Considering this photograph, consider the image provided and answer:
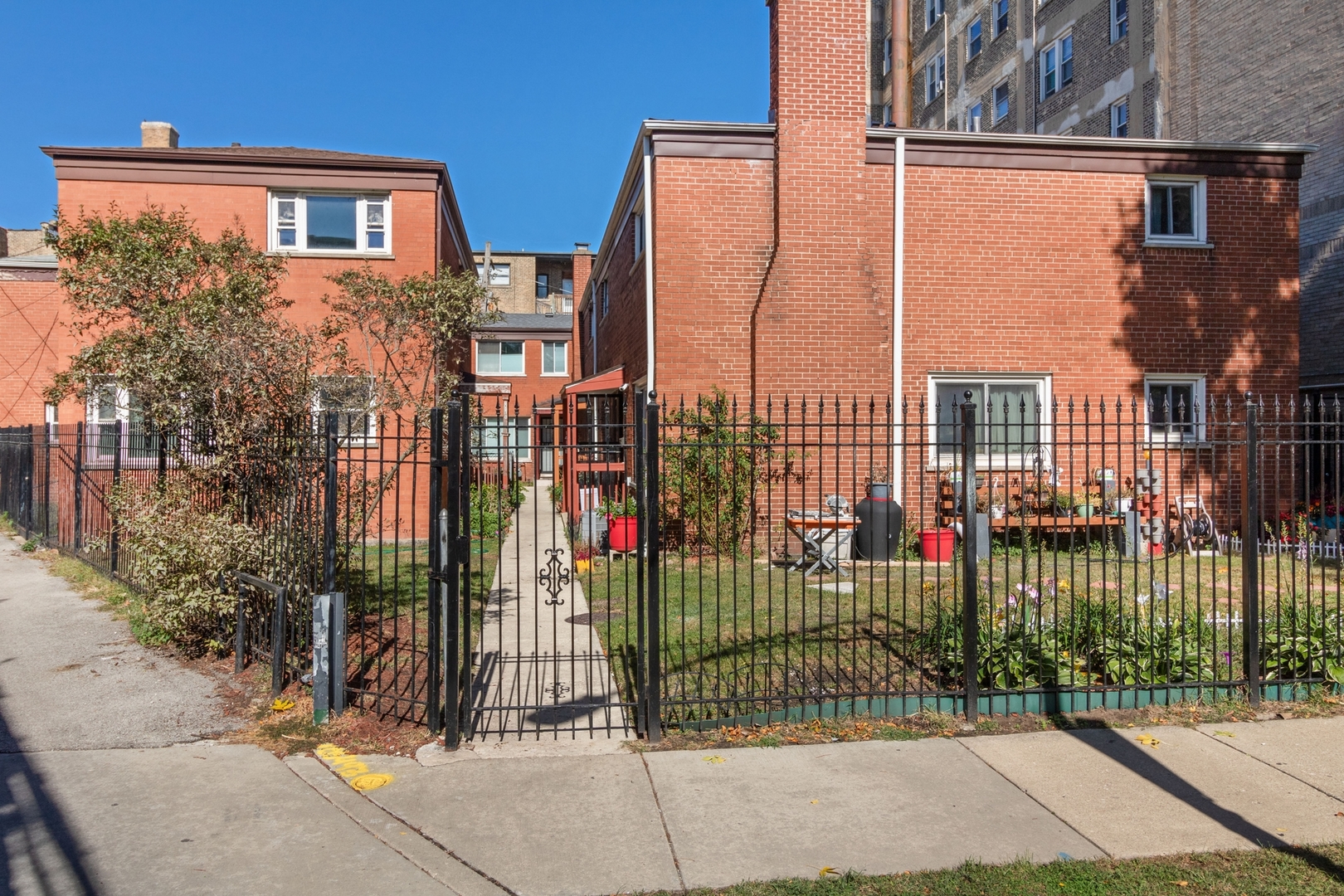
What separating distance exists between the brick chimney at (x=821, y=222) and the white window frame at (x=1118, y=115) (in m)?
16.3

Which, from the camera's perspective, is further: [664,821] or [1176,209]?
[1176,209]

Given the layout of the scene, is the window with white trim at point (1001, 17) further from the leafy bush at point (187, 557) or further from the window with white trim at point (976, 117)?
the leafy bush at point (187, 557)

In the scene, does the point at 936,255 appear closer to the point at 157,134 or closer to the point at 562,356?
the point at 157,134

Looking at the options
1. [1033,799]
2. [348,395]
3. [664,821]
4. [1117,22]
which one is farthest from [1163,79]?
[664,821]

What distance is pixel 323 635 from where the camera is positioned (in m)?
6.11

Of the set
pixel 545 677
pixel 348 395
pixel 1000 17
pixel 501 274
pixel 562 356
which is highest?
pixel 1000 17

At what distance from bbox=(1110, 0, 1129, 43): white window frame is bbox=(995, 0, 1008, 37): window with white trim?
602 cm

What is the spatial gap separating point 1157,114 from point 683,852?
1009 inches

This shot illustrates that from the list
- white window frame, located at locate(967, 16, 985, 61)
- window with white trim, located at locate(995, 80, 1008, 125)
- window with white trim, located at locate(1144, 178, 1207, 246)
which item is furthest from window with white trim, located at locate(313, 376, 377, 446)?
white window frame, located at locate(967, 16, 985, 61)

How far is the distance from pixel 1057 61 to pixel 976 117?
4.94 m

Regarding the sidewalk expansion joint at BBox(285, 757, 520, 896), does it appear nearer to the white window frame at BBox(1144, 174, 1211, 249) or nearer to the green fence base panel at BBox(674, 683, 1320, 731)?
the green fence base panel at BBox(674, 683, 1320, 731)

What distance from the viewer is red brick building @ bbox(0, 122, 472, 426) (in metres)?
15.3

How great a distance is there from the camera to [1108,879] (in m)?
4.01

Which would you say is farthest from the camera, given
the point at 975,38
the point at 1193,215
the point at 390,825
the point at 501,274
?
the point at 501,274
